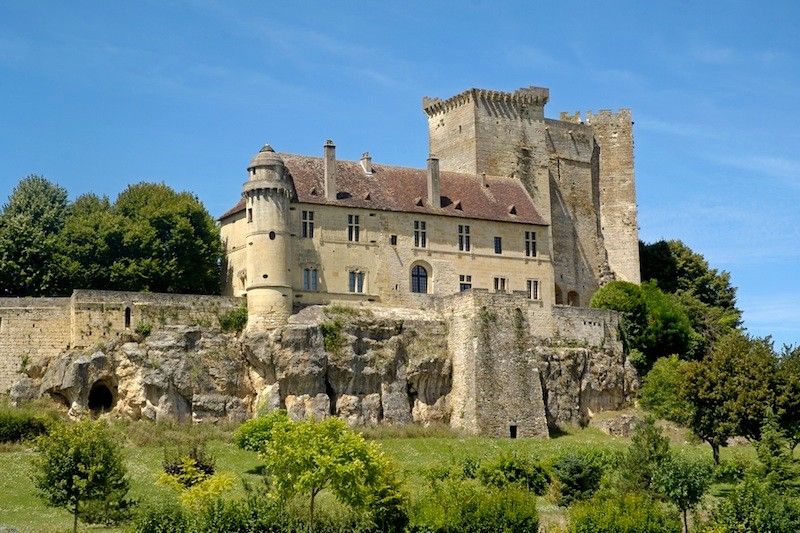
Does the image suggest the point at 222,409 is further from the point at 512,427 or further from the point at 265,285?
the point at 512,427

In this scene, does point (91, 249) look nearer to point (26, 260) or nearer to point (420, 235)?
point (26, 260)

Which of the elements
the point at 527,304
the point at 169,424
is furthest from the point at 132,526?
the point at 527,304

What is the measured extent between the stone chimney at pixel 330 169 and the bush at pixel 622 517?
2407 cm

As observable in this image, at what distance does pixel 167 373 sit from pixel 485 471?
15412 millimetres

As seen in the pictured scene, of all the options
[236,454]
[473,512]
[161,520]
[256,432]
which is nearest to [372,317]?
[256,432]

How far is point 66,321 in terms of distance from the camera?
212 ft

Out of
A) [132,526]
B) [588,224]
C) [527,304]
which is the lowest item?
[132,526]

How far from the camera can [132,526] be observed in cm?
4725

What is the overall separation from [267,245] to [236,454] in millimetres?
11496

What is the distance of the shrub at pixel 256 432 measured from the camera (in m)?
58.9

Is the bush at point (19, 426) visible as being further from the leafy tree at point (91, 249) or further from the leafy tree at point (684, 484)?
the leafy tree at point (684, 484)

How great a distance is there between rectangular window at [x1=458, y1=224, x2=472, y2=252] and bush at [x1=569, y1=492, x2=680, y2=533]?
77.0 feet

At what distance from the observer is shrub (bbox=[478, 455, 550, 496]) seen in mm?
55625

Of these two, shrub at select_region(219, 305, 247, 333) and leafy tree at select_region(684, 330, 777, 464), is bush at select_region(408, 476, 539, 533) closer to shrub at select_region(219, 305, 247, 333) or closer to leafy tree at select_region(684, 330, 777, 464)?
leafy tree at select_region(684, 330, 777, 464)
